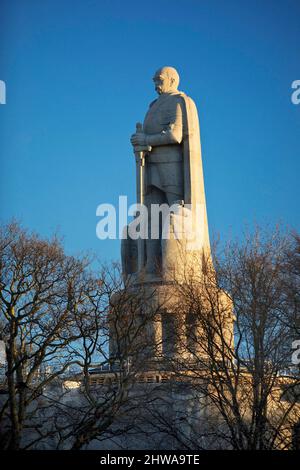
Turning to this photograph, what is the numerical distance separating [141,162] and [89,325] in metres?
7.92

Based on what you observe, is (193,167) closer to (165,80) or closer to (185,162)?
(185,162)

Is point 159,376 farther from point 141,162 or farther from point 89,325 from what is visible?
point 141,162

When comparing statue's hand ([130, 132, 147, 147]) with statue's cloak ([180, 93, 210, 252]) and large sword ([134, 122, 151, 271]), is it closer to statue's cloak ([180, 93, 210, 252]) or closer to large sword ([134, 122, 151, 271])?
large sword ([134, 122, 151, 271])

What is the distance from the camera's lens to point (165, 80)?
33.2 m

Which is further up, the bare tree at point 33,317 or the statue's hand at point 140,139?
the statue's hand at point 140,139

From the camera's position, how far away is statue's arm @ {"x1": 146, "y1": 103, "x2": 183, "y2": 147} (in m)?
32.0

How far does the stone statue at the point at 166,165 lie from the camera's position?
31766 mm

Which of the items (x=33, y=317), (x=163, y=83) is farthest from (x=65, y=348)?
(x=163, y=83)

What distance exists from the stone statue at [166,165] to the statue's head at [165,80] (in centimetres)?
37

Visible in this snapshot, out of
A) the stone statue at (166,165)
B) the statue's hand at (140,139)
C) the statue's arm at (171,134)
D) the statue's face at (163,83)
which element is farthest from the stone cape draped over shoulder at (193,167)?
the statue's hand at (140,139)

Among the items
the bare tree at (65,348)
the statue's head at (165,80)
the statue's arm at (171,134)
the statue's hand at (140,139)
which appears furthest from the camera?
the statue's head at (165,80)

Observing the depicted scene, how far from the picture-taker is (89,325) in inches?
1027

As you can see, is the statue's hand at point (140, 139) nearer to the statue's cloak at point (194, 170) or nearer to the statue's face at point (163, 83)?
the statue's cloak at point (194, 170)
